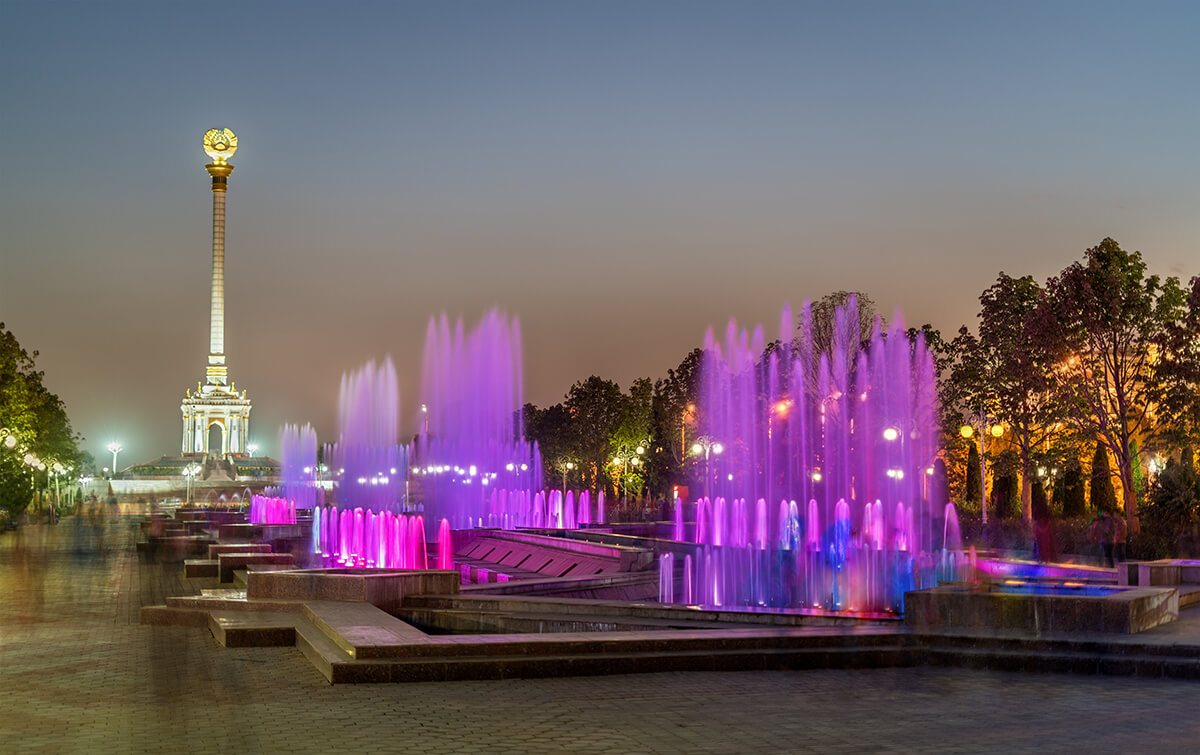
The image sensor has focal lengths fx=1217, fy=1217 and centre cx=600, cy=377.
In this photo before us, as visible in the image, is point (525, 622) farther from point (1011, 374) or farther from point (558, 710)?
point (1011, 374)

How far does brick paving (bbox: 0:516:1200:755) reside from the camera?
749cm

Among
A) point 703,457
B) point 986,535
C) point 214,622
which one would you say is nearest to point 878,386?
point 703,457

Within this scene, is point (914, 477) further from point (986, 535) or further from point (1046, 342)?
point (986, 535)

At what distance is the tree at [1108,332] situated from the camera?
30.8 meters

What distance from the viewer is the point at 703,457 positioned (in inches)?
2046

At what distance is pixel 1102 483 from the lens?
3484cm

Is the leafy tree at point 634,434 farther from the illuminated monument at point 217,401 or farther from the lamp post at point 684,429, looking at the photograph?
the illuminated monument at point 217,401

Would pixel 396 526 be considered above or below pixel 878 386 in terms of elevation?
below

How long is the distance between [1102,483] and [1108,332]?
5644 mm

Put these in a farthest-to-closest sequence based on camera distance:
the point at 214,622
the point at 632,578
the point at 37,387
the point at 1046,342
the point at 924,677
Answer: the point at 37,387 → the point at 1046,342 → the point at 632,578 → the point at 214,622 → the point at 924,677

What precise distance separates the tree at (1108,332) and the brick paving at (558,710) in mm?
22884

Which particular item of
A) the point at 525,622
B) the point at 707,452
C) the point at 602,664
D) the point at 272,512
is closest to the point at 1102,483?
the point at 707,452

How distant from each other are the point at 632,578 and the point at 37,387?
3772 cm

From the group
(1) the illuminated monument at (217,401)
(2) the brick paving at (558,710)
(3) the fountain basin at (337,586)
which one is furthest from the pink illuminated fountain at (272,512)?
(1) the illuminated monument at (217,401)
